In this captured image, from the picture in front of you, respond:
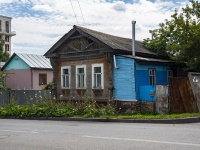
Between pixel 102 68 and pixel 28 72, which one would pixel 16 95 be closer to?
pixel 102 68

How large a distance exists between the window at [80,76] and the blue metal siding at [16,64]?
14.8m

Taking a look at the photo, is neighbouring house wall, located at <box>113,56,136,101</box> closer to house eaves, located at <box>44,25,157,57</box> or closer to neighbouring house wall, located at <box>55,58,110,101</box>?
neighbouring house wall, located at <box>55,58,110,101</box>

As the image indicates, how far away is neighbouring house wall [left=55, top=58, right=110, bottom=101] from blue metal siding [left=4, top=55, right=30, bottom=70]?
43.3 feet

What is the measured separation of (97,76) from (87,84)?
3.40 feet

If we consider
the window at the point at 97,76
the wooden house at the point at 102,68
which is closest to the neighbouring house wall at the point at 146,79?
the wooden house at the point at 102,68

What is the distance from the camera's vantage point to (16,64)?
39000mm

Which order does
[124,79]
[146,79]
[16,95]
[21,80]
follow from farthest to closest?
[21,80] < [16,95] < [146,79] < [124,79]

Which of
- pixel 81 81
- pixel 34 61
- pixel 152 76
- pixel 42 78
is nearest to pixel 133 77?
pixel 152 76

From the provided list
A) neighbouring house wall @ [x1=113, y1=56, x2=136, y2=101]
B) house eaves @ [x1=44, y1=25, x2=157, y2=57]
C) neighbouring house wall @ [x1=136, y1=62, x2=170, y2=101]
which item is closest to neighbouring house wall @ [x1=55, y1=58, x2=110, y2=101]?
neighbouring house wall @ [x1=113, y1=56, x2=136, y2=101]

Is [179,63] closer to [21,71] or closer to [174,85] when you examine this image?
[174,85]

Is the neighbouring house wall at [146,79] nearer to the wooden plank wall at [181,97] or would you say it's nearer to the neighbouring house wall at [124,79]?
the neighbouring house wall at [124,79]

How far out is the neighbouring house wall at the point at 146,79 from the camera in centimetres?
1921

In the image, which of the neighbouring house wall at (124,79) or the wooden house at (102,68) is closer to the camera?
the neighbouring house wall at (124,79)

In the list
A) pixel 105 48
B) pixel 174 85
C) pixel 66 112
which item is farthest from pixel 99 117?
pixel 105 48
